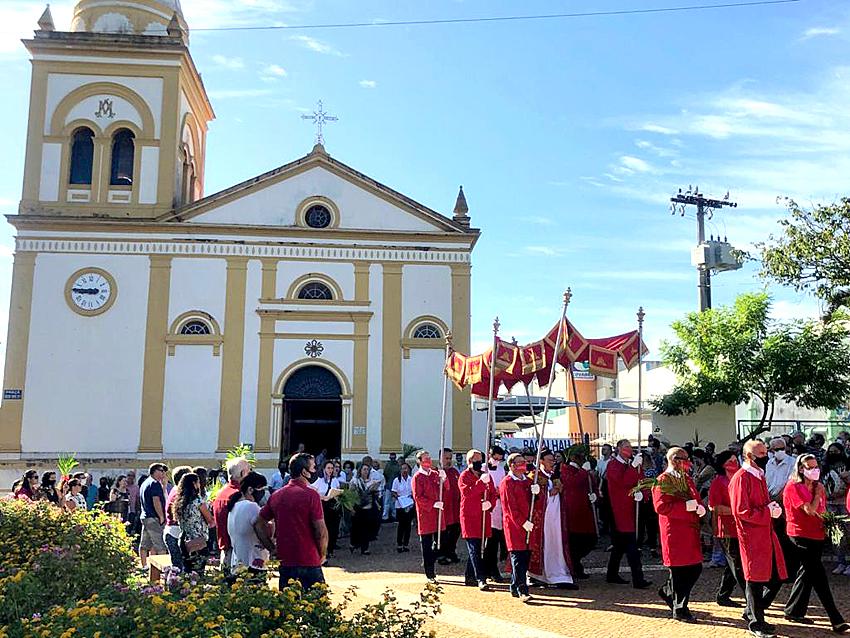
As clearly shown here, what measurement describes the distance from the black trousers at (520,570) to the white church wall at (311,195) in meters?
14.8

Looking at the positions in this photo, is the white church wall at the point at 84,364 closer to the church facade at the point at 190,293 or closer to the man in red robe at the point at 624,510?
the church facade at the point at 190,293

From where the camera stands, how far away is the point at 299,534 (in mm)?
6961

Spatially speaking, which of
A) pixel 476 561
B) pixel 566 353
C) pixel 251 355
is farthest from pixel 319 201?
pixel 476 561

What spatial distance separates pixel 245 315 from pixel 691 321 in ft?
39.5

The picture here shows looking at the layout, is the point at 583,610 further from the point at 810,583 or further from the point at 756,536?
the point at 810,583

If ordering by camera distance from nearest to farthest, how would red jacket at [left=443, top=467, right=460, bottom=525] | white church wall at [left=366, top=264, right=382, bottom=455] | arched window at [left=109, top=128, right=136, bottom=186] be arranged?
1. red jacket at [left=443, top=467, right=460, bottom=525]
2. white church wall at [left=366, top=264, right=382, bottom=455]
3. arched window at [left=109, top=128, right=136, bottom=186]

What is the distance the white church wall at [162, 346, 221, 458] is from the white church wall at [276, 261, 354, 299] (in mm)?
2729

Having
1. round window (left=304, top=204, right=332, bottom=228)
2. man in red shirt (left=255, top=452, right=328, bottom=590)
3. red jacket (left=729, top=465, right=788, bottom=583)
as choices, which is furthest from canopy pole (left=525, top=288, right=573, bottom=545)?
round window (left=304, top=204, right=332, bottom=228)

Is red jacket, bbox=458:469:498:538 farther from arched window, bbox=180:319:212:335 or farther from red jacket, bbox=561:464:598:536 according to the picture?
arched window, bbox=180:319:212:335

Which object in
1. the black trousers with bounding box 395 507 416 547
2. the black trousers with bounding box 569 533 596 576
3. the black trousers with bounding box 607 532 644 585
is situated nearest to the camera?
the black trousers with bounding box 607 532 644 585

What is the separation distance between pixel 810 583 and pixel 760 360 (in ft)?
40.0

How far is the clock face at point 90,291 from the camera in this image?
2241cm

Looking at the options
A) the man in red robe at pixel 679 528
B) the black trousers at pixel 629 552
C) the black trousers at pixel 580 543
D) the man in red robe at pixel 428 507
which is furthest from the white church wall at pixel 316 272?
the man in red robe at pixel 679 528

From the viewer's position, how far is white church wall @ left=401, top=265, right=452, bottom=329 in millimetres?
23062
